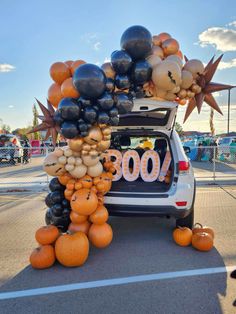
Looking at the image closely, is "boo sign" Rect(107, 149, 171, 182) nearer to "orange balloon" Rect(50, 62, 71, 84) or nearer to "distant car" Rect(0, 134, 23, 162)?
"orange balloon" Rect(50, 62, 71, 84)

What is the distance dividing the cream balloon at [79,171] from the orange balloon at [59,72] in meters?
1.29

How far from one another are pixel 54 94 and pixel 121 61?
1059 mm

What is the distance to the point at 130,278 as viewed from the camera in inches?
119

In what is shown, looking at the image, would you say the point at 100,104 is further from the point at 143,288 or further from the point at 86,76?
the point at 143,288

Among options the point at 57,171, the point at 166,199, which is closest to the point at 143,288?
the point at 166,199

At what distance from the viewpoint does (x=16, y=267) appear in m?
3.39

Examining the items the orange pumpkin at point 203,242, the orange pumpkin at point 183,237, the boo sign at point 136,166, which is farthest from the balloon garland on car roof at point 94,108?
the orange pumpkin at point 203,242

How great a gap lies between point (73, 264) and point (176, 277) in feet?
4.10

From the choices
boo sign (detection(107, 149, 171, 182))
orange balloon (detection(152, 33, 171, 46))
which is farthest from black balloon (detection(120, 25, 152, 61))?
boo sign (detection(107, 149, 171, 182))

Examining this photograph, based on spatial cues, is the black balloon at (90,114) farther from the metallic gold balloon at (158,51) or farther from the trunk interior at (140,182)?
the metallic gold balloon at (158,51)

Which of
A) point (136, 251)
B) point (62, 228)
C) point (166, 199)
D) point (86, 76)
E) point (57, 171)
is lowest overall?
point (136, 251)

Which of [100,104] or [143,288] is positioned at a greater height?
[100,104]

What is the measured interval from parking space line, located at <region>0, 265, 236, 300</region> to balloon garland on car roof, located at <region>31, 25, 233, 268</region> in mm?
443

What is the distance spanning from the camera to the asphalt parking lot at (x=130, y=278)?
2562mm
